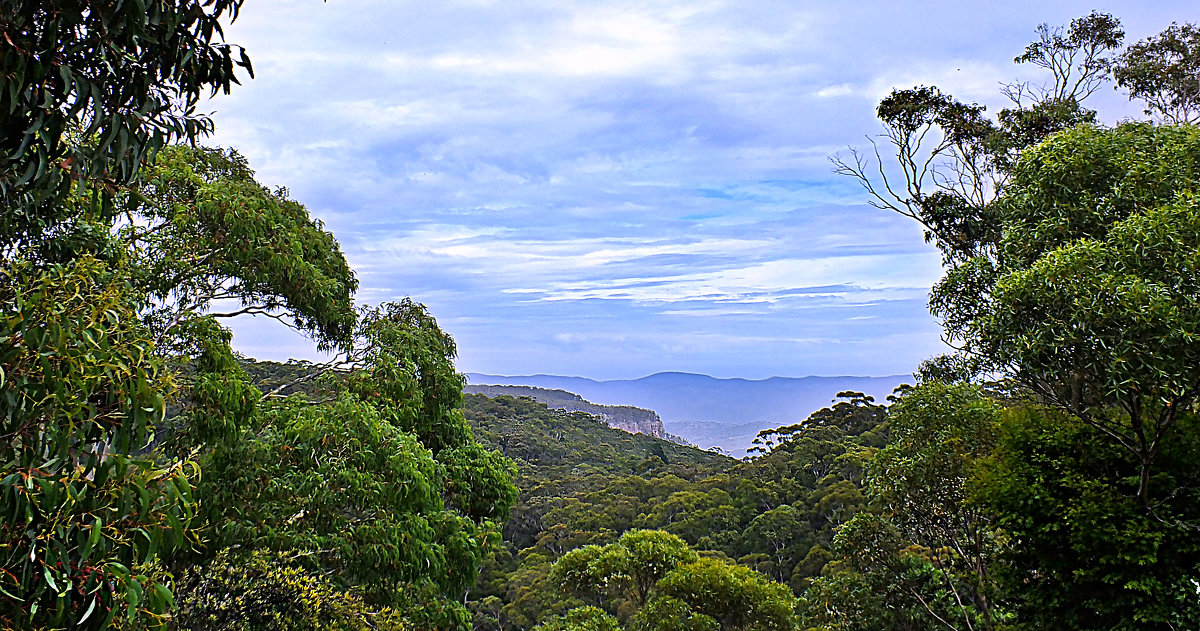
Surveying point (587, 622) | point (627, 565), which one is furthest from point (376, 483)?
point (627, 565)

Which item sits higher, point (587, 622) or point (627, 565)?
point (627, 565)

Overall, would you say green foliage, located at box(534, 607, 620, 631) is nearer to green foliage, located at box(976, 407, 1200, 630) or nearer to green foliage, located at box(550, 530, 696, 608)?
green foliage, located at box(550, 530, 696, 608)

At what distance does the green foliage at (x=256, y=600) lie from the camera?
484 cm

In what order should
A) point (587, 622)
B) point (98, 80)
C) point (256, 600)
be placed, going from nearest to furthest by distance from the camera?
point (98, 80), point (256, 600), point (587, 622)

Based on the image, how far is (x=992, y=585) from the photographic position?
704 centimetres

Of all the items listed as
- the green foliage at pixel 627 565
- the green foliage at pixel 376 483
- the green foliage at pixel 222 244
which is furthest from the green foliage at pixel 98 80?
the green foliage at pixel 627 565

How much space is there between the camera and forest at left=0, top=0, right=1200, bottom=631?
84.1 inches

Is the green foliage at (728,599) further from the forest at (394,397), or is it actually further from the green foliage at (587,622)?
the green foliage at (587,622)

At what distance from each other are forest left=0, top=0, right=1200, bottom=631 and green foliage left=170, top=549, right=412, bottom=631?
21 millimetres

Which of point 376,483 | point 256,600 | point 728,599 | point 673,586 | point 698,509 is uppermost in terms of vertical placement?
point 376,483

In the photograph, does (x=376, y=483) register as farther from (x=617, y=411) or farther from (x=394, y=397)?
(x=617, y=411)

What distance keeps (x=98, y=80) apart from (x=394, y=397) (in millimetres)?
5704

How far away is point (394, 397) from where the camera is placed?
24.7ft

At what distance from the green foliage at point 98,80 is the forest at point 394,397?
0.01m
